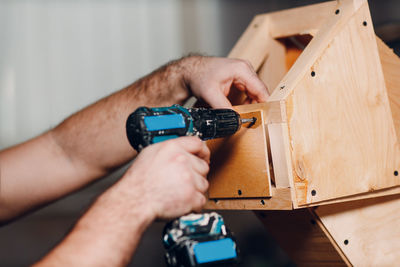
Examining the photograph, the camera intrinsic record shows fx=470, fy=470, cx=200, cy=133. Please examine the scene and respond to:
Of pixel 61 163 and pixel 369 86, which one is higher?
pixel 369 86

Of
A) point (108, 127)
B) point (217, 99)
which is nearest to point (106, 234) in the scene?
point (217, 99)

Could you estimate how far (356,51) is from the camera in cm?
93

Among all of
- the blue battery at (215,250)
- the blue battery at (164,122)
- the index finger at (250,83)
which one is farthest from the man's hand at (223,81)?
the blue battery at (215,250)

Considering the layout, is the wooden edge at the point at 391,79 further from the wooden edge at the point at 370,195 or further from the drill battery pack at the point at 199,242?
the drill battery pack at the point at 199,242

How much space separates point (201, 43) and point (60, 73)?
2.91 feet

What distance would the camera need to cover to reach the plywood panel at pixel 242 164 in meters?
0.87

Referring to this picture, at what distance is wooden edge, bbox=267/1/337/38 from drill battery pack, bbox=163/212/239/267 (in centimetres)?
53

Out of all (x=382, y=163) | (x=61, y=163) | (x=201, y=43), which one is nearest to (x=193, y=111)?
(x=382, y=163)

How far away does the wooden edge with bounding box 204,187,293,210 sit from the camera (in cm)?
84

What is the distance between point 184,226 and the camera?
2.47 ft

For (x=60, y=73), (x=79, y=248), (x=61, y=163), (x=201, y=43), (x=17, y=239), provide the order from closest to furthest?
(x=79, y=248), (x=61, y=163), (x=17, y=239), (x=60, y=73), (x=201, y=43)

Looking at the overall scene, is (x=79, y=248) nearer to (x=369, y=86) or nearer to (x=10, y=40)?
(x=369, y=86)

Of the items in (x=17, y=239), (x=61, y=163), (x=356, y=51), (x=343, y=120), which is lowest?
(x=17, y=239)

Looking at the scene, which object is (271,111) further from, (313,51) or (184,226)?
(184,226)
